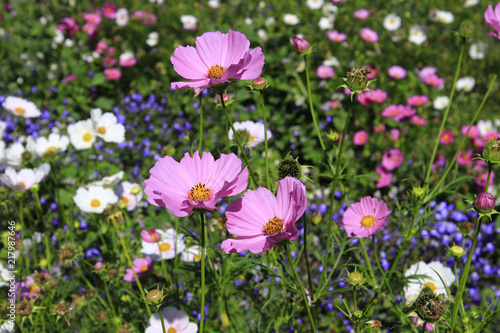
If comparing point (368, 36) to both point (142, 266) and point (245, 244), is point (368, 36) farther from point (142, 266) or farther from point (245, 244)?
point (245, 244)

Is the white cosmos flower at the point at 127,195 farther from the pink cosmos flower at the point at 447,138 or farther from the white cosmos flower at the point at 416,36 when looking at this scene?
the white cosmos flower at the point at 416,36

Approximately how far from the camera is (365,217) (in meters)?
1.26

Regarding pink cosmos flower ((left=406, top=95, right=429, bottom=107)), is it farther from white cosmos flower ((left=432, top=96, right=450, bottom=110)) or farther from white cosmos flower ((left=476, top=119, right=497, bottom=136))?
white cosmos flower ((left=476, top=119, right=497, bottom=136))

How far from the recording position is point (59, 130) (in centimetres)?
261

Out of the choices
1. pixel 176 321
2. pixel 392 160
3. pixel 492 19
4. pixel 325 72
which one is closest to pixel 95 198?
A: pixel 176 321

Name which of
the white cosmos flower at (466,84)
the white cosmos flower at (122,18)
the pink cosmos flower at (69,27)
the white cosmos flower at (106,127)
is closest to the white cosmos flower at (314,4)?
the white cosmos flower at (466,84)

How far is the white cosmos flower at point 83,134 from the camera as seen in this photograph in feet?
5.89

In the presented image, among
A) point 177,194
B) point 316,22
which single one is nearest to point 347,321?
point 177,194

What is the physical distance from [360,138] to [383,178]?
316 millimetres

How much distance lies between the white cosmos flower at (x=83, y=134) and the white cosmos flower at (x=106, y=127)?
0.05 meters

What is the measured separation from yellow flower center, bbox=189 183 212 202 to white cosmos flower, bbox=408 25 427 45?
115 inches

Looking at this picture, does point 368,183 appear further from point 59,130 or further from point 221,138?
point 59,130

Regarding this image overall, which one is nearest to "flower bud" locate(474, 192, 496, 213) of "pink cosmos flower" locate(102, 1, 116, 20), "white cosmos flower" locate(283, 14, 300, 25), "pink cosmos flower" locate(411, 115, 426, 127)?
"pink cosmos flower" locate(411, 115, 426, 127)

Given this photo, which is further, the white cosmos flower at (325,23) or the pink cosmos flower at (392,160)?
the white cosmos flower at (325,23)
